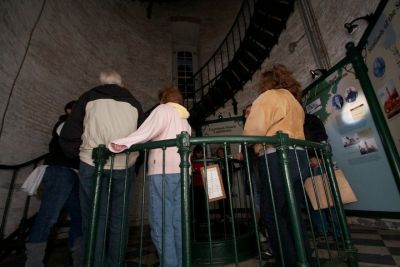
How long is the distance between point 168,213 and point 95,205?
20.0 inches

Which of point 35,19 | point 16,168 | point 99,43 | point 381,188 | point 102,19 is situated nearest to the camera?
point 381,188

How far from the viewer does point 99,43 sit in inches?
247

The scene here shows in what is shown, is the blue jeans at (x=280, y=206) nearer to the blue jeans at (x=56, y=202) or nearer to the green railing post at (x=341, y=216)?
the green railing post at (x=341, y=216)

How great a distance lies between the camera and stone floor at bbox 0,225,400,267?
1973 mm

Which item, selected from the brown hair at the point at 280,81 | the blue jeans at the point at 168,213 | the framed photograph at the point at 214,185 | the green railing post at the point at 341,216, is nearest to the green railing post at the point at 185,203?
the blue jeans at the point at 168,213

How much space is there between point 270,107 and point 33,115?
13.0 feet

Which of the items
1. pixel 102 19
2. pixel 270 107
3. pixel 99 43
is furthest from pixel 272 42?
pixel 102 19

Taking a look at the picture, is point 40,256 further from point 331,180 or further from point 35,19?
point 35,19

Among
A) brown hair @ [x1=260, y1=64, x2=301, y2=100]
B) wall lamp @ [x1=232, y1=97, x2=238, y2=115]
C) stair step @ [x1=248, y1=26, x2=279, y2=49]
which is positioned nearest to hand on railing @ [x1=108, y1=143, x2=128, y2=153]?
brown hair @ [x1=260, y1=64, x2=301, y2=100]

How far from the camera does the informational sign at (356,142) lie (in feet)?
9.29

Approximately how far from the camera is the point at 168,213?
65.6 inches

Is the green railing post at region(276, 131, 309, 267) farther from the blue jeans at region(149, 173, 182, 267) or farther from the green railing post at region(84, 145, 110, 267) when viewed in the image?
the green railing post at region(84, 145, 110, 267)

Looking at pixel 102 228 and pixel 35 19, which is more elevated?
pixel 35 19

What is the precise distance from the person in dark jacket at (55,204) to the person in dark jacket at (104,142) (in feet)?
1.38
